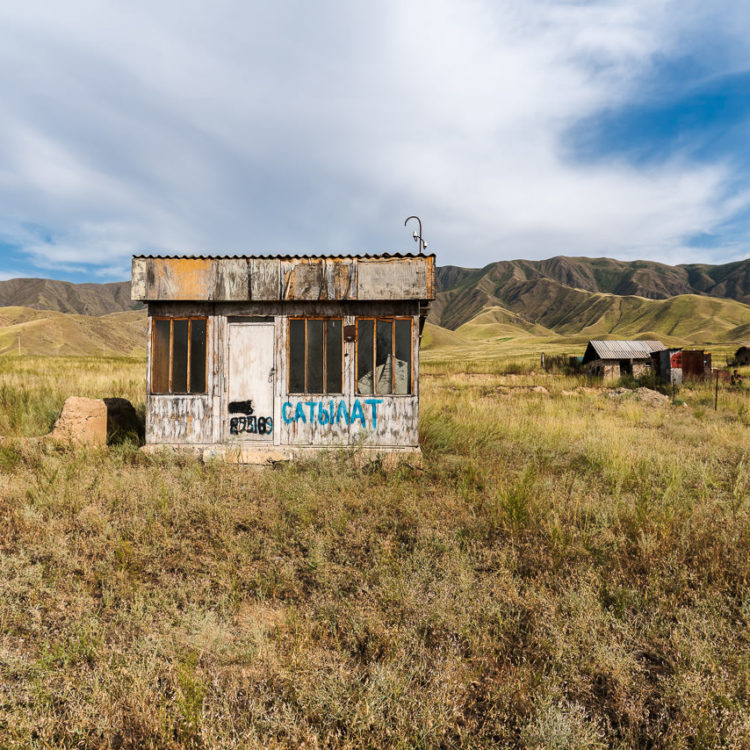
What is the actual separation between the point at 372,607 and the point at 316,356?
5.19m

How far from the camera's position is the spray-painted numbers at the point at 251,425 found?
7836mm

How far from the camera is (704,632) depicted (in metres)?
3.18

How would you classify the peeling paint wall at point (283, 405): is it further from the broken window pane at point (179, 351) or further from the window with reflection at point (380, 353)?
the broken window pane at point (179, 351)

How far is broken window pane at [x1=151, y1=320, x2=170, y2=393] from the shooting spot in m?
7.98

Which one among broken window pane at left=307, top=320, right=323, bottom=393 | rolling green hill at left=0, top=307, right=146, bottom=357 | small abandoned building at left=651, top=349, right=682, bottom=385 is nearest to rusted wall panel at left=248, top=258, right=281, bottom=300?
broken window pane at left=307, top=320, right=323, bottom=393

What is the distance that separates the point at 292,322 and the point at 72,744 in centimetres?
648

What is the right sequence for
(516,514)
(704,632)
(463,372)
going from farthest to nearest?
(463,372) → (516,514) → (704,632)

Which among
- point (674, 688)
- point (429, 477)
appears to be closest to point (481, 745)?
point (674, 688)

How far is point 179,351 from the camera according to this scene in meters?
7.98

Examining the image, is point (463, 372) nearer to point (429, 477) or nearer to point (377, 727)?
point (429, 477)

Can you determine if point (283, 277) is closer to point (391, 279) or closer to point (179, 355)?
point (391, 279)

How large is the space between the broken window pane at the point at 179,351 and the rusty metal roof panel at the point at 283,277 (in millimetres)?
563

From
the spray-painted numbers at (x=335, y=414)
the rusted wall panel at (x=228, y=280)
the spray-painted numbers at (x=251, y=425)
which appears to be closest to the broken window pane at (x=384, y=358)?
the spray-painted numbers at (x=335, y=414)

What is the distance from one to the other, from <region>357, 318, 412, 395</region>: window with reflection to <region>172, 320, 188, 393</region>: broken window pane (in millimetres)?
3547
